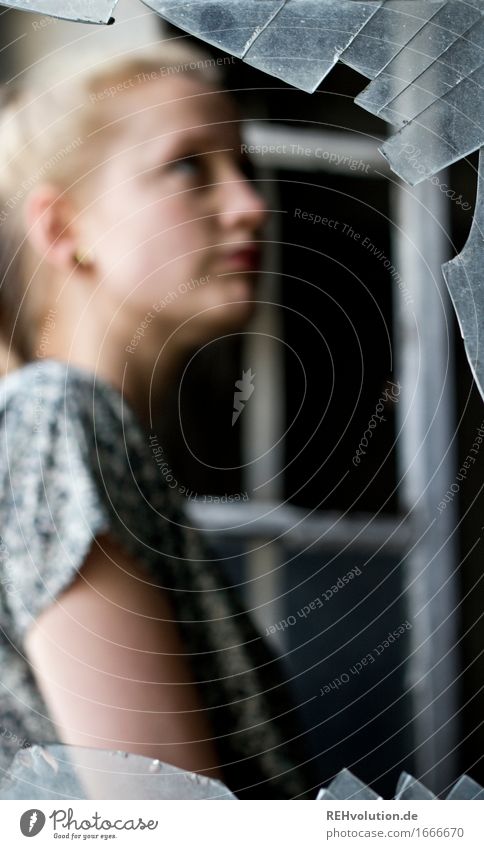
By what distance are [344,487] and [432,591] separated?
0.14 metres

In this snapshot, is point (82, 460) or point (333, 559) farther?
point (333, 559)

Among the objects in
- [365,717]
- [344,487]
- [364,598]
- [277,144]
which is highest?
[277,144]

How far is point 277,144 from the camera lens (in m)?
0.86

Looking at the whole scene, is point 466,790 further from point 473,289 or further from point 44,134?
point 44,134

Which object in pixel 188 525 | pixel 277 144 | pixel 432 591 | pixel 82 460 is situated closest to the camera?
pixel 82 460

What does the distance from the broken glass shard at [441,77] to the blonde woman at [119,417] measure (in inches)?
5.7

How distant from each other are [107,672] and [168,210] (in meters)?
0.31

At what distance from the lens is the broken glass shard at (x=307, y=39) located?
0.56m

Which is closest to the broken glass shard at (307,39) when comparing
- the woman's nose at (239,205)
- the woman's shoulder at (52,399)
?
the woman's nose at (239,205)

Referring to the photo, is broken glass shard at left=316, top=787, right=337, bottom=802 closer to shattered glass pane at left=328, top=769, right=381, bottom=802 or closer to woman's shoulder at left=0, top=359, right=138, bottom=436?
shattered glass pane at left=328, top=769, right=381, bottom=802

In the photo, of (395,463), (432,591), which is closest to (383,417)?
(395,463)

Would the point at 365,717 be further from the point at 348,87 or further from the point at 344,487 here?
the point at 348,87

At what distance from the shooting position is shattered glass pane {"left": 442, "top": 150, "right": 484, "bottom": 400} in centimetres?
57

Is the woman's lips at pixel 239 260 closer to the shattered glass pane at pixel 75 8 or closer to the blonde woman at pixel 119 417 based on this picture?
the blonde woman at pixel 119 417
